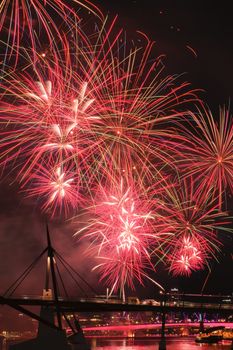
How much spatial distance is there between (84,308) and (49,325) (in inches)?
558

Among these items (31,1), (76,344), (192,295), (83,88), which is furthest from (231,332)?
(31,1)

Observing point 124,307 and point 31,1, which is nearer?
point 31,1

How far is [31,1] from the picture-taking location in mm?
28047

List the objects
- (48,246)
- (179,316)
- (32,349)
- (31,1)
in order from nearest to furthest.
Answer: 1. (31,1)
2. (32,349)
3. (48,246)
4. (179,316)

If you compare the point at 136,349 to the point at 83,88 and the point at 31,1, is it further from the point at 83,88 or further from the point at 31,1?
the point at 31,1

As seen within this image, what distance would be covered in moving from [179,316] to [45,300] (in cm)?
13160

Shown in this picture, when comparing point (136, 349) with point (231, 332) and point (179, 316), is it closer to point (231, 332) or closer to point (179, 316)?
point (231, 332)

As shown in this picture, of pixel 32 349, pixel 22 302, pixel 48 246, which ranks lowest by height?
pixel 32 349

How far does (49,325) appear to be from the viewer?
5684cm

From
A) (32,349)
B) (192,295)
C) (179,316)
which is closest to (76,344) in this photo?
(32,349)

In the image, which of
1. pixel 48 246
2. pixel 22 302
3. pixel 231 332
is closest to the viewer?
pixel 22 302

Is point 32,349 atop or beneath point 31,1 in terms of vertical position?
beneath

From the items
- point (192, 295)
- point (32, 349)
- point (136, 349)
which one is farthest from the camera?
point (192, 295)

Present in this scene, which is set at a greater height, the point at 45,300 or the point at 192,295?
the point at 192,295
